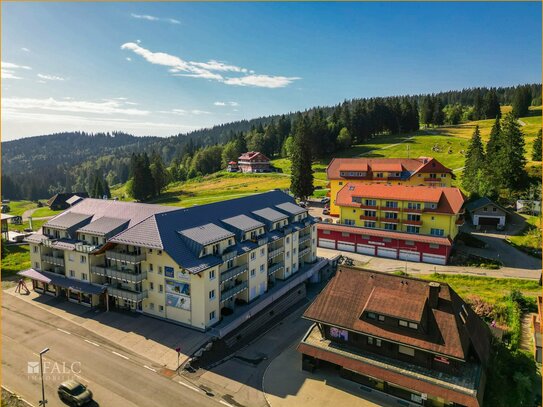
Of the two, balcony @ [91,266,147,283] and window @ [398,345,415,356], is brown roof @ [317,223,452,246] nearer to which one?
window @ [398,345,415,356]

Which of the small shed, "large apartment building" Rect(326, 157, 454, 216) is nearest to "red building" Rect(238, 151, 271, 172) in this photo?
"large apartment building" Rect(326, 157, 454, 216)

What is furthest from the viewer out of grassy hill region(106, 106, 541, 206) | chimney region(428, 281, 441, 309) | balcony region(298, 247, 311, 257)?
grassy hill region(106, 106, 541, 206)

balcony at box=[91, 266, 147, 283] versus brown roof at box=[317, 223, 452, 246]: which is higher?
balcony at box=[91, 266, 147, 283]

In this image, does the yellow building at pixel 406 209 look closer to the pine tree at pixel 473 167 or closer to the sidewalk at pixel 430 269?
the sidewalk at pixel 430 269

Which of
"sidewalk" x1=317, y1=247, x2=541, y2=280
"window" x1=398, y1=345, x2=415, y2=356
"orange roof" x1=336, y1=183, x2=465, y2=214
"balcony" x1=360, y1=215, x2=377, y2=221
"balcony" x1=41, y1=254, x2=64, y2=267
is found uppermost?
"orange roof" x1=336, y1=183, x2=465, y2=214

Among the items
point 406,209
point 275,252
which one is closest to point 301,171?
point 406,209

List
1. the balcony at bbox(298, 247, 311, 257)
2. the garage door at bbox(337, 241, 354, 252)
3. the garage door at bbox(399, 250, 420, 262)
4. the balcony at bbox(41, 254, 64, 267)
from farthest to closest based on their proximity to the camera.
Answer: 1. the garage door at bbox(337, 241, 354, 252)
2. the garage door at bbox(399, 250, 420, 262)
3. the balcony at bbox(298, 247, 311, 257)
4. the balcony at bbox(41, 254, 64, 267)

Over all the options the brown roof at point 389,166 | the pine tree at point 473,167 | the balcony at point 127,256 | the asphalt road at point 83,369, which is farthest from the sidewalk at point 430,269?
the asphalt road at point 83,369

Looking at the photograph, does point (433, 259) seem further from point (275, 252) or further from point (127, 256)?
point (127, 256)

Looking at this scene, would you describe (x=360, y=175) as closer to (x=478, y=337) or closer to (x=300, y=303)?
(x=300, y=303)
